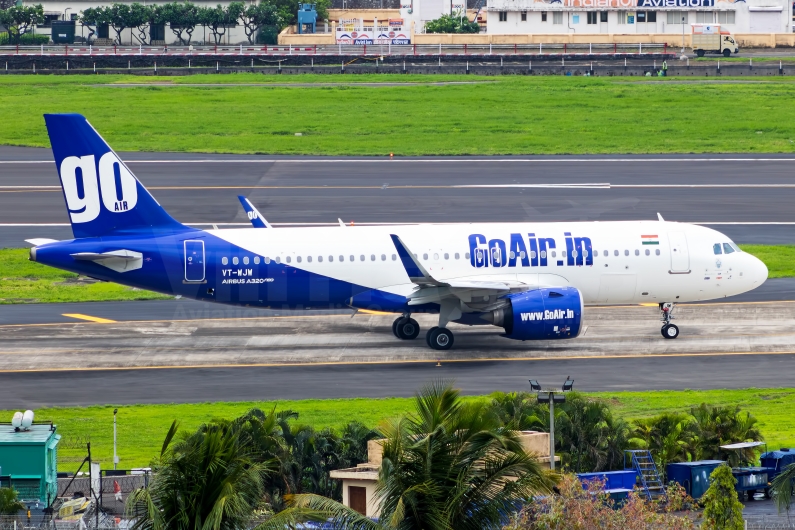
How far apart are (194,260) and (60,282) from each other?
1490cm

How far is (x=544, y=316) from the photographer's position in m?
43.0

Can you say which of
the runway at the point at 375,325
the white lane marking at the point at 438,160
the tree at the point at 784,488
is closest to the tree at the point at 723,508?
the tree at the point at 784,488

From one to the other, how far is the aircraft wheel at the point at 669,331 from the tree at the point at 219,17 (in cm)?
10973

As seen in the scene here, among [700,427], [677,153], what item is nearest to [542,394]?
[700,427]

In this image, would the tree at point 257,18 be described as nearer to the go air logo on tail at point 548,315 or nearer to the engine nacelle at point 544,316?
the engine nacelle at point 544,316

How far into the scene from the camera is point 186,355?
4481 centimetres

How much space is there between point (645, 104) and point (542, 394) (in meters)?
73.7

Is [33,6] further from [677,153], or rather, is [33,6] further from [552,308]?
[552,308]

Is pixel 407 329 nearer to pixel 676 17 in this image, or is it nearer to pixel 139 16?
pixel 676 17

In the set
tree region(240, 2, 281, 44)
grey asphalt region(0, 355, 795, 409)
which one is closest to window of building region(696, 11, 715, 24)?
tree region(240, 2, 281, 44)

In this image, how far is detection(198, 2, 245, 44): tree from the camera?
5832 inches

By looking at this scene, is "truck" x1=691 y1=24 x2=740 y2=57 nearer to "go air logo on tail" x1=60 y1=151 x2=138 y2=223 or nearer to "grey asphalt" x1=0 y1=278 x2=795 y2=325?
"grey asphalt" x1=0 y1=278 x2=795 y2=325

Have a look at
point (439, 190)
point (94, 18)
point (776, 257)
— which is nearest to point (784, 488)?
point (776, 257)

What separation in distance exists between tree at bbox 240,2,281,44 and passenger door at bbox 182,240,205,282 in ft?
361
